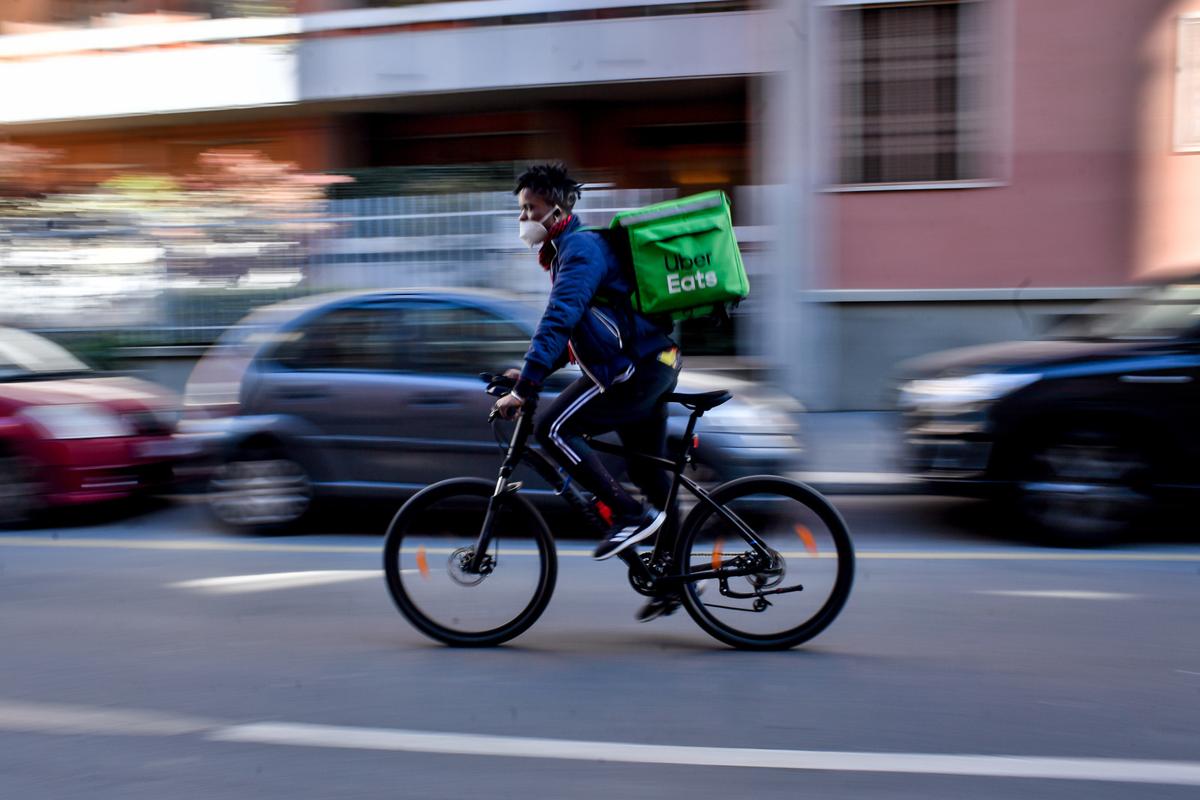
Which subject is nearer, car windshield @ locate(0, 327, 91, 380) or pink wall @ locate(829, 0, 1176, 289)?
car windshield @ locate(0, 327, 91, 380)

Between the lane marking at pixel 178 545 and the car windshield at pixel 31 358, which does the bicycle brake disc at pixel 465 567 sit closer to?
the lane marking at pixel 178 545

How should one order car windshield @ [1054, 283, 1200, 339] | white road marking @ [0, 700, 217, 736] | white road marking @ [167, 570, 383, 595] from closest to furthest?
white road marking @ [0, 700, 217, 736]
white road marking @ [167, 570, 383, 595]
car windshield @ [1054, 283, 1200, 339]

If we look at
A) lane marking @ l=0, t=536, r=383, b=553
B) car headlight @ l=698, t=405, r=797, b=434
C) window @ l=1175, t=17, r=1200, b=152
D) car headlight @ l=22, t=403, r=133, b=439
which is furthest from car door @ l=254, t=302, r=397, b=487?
window @ l=1175, t=17, r=1200, b=152

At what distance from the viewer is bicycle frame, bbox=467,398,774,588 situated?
14.9 feet

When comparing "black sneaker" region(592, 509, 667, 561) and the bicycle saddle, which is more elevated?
the bicycle saddle

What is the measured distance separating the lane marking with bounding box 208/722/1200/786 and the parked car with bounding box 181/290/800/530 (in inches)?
127

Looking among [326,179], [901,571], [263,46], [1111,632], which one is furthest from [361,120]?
[1111,632]

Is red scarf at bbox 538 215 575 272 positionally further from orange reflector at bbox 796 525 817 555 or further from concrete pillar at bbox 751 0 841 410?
concrete pillar at bbox 751 0 841 410

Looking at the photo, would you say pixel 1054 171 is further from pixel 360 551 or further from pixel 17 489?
pixel 17 489

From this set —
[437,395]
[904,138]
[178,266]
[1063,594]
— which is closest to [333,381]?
[437,395]

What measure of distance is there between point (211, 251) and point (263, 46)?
3.67 m

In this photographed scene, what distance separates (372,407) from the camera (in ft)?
23.5

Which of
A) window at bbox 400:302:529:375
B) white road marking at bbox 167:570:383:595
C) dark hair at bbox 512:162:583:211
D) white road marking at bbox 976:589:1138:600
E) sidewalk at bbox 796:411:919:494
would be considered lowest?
sidewalk at bbox 796:411:919:494

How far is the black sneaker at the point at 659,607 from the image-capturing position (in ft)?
15.3
